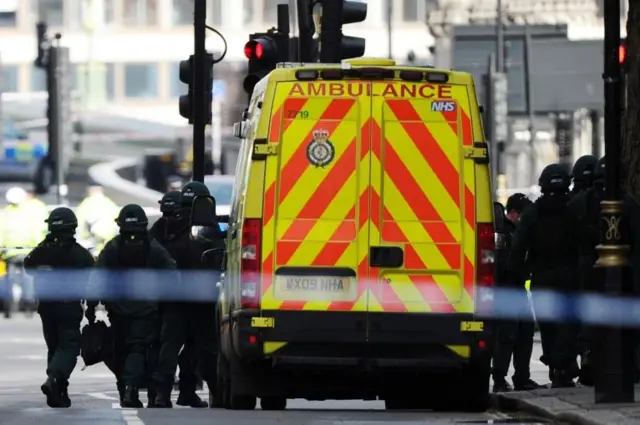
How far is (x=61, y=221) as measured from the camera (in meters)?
19.1

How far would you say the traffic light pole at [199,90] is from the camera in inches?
922

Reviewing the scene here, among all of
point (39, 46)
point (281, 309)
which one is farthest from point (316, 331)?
point (39, 46)

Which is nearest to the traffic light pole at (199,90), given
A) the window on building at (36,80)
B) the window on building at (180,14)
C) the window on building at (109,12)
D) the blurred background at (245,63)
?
the blurred background at (245,63)

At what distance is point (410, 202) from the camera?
51.9 ft

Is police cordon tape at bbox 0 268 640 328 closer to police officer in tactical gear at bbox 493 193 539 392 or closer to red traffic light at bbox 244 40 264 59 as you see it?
police officer in tactical gear at bbox 493 193 539 392

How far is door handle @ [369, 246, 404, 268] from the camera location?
1575 cm

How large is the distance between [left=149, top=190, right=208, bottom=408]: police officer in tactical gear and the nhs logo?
4167mm

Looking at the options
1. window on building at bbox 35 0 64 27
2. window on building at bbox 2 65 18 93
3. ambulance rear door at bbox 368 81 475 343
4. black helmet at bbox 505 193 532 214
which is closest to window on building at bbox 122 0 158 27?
window on building at bbox 35 0 64 27

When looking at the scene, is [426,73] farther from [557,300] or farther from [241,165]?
[557,300]

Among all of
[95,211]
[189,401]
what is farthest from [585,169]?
[95,211]

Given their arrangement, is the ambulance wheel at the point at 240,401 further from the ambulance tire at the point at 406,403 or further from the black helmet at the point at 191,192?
the black helmet at the point at 191,192

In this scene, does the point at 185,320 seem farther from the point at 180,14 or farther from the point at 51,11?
the point at 180,14

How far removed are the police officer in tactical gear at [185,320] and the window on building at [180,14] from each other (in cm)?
10154

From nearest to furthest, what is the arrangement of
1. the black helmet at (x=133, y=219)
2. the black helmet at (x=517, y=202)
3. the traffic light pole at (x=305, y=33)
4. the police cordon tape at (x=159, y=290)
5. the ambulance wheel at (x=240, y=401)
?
the ambulance wheel at (x=240, y=401) < the police cordon tape at (x=159, y=290) < the black helmet at (x=133, y=219) < the black helmet at (x=517, y=202) < the traffic light pole at (x=305, y=33)
